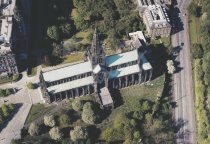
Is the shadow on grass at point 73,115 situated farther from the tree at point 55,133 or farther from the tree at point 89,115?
the tree at point 55,133

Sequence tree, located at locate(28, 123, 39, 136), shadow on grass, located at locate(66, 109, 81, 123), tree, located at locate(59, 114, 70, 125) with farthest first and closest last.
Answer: shadow on grass, located at locate(66, 109, 81, 123) < tree, located at locate(59, 114, 70, 125) < tree, located at locate(28, 123, 39, 136)

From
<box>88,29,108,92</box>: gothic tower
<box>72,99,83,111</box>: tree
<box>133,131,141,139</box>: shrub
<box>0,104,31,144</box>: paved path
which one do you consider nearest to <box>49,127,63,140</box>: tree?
<box>72,99,83,111</box>: tree

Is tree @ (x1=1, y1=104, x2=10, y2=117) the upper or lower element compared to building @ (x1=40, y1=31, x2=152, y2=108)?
lower

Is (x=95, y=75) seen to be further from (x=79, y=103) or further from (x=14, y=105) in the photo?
(x=14, y=105)

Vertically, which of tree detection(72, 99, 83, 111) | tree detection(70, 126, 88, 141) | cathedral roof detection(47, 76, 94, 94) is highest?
cathedral roof detection(47, 76, 94, 94)

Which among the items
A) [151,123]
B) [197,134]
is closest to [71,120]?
[151,123]

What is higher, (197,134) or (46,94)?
(46,94)

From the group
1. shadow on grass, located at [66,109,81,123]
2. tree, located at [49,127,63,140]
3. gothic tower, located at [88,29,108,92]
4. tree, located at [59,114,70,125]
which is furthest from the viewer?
shadow on grass, located at [66,109,81,123]

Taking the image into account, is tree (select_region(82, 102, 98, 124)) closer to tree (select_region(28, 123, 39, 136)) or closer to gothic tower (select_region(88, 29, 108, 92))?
gothic tower (select_region(88, 29, 108, 92))

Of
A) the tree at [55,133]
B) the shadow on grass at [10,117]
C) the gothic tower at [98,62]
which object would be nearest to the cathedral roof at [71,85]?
the gothic tower at [98,62]
